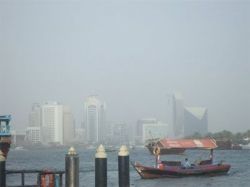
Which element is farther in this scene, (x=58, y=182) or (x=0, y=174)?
(x=58, y=182)

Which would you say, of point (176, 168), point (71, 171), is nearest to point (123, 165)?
point (71, 171)

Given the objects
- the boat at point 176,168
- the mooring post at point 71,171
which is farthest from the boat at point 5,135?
the mooring post at point 71,171

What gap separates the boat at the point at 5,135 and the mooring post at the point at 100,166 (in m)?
27.4

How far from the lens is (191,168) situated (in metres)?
52.5

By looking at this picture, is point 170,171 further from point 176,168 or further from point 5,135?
point 5,135

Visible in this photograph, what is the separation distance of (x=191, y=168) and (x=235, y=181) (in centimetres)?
454

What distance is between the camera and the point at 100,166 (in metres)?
17.7

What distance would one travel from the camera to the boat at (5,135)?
45344 mm

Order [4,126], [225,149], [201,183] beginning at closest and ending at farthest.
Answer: [4,126] → [201,183] → [225,149]

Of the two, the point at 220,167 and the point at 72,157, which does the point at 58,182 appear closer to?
the point at 72,157

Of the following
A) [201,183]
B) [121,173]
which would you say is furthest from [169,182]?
[121,173]

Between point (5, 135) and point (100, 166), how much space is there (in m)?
29.3

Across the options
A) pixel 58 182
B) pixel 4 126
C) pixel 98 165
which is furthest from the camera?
pixel 4 126

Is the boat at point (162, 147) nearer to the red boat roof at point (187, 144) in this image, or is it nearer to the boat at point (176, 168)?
the red boat roof at point (187, 144)
